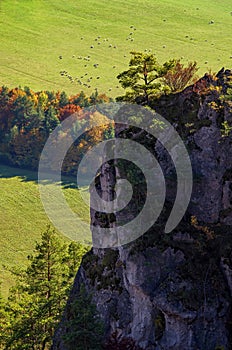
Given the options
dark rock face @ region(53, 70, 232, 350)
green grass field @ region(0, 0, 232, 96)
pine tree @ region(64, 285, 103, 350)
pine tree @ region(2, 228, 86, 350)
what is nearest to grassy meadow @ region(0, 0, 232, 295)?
green grass field @ region(0, 0, 232, 96)

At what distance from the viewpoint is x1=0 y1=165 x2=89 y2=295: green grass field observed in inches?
3584

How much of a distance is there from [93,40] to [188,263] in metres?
147

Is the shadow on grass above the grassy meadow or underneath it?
underneath

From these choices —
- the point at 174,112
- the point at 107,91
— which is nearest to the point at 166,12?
the point at 107,91

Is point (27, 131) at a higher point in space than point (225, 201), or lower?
higher

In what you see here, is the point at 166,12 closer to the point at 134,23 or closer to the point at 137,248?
the point at 134,23

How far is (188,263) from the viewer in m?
40.6

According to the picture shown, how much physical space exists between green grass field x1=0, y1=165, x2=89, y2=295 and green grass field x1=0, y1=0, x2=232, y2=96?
37.5m

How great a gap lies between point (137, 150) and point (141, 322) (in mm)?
12638

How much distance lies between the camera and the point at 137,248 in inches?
1650

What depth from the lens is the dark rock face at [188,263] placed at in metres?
39.0

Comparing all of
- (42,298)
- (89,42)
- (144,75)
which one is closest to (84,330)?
(42,298)

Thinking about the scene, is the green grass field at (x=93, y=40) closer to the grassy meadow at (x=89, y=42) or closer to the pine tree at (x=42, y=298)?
the grassy meadow at (x=89, y=42)

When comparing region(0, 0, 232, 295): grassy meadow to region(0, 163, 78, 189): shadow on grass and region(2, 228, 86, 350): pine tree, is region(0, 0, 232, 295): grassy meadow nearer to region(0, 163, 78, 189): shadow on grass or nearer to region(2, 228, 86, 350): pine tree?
region(0, 163, 78, 189): shadow on grass
